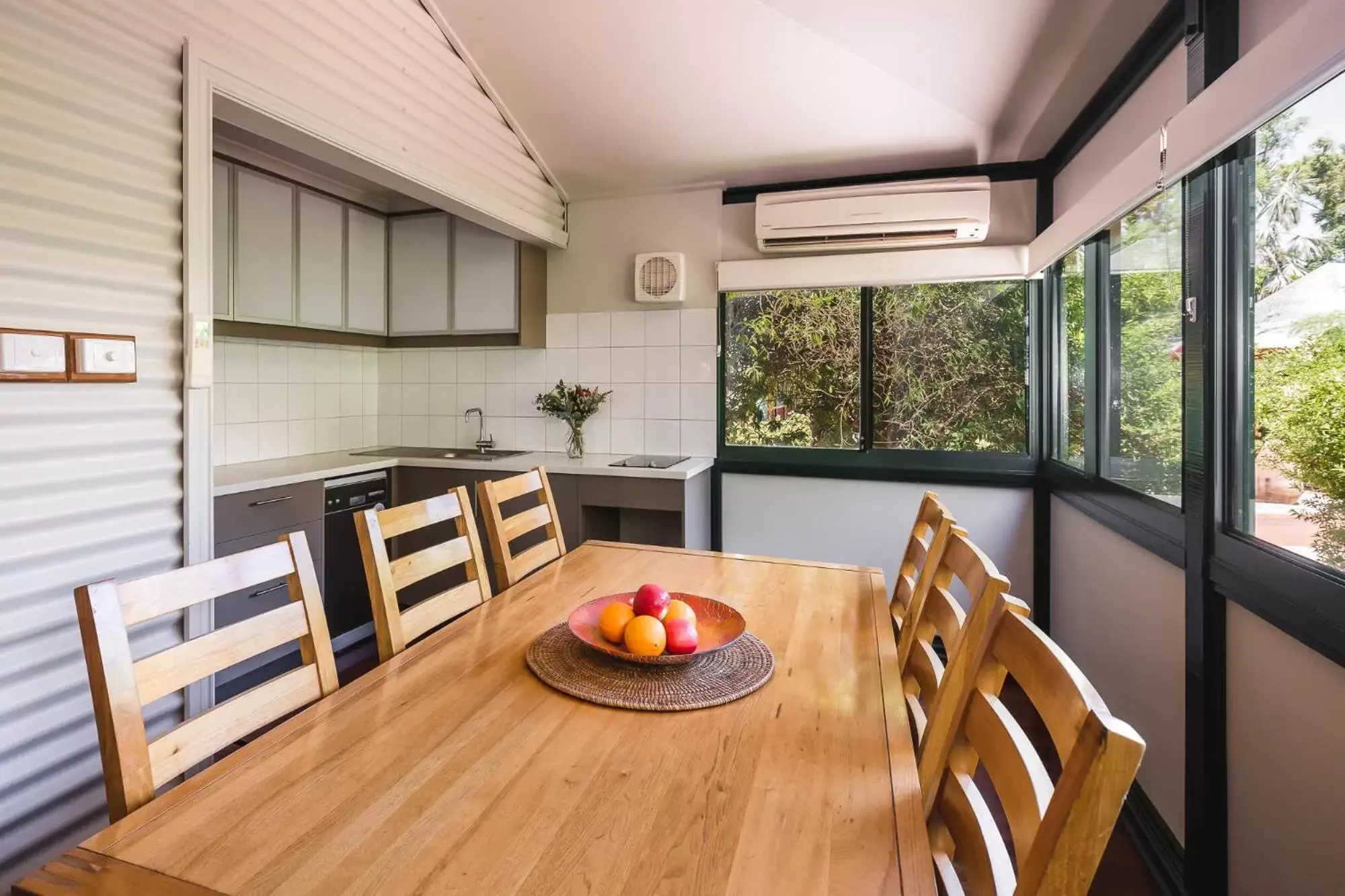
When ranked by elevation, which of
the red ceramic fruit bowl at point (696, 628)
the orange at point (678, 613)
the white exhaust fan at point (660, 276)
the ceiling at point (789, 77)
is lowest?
the red ceramic fruit bowl at point (696, 628)

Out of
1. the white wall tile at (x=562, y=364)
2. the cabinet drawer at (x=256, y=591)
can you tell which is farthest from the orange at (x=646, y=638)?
the white wall tile at (x=562, y=364)

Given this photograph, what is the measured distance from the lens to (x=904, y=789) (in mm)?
871

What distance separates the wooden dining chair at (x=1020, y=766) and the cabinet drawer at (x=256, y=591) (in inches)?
87.2

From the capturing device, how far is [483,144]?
295cm

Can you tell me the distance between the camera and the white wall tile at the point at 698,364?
346 cm

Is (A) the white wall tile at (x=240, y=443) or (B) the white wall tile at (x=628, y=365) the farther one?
(B) the white wall tile at (x=628, y=365)

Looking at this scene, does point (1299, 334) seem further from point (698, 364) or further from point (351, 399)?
point (351, 399)

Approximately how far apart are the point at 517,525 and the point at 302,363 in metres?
2.37

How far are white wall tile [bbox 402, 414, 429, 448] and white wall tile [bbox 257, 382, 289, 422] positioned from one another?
0.67 m

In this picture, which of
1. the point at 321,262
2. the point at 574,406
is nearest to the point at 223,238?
the point at 321,262

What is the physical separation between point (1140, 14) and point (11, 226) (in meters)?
2.77

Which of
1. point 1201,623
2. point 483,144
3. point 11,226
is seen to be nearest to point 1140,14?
point 1201,623

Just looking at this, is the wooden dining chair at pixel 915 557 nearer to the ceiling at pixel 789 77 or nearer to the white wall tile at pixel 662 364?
the ceiling at pixel 789 77

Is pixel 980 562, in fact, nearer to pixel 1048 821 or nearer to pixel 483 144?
pixel 1048 821
